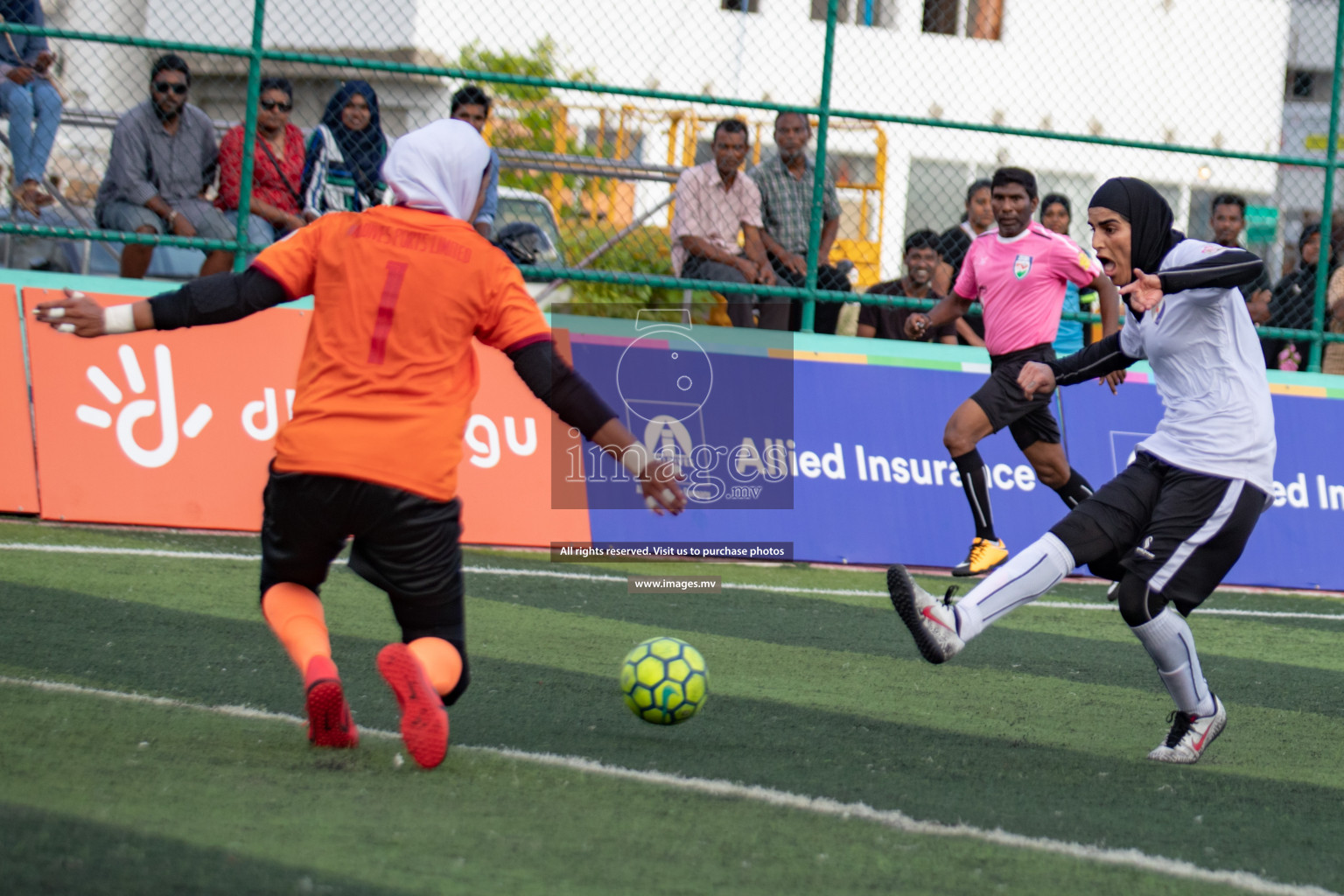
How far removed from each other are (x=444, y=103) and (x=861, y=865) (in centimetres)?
974

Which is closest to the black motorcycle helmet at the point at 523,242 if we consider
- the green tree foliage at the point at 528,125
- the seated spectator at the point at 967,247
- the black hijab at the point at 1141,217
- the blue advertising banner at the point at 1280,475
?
the green tree foliage at the point at 528,125

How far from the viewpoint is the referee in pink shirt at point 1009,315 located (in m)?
8.93

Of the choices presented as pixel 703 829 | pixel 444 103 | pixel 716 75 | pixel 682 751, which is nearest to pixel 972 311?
pixel 444 103

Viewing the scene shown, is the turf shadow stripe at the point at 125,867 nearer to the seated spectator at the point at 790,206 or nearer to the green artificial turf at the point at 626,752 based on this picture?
the green artificial turf at the point at 626,752

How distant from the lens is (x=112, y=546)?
26.9ft

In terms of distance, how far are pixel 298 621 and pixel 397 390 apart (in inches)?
29.1

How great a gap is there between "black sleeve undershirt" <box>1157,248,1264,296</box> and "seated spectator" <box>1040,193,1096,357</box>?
6105 mm

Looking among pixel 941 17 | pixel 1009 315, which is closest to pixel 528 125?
pixel 1009 315

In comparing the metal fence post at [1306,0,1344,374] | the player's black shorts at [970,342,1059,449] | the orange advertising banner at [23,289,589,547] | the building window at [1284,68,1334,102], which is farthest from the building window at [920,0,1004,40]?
the orange advertising banner at [23,289,589,547]

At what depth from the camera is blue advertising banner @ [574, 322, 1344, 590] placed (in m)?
9.80

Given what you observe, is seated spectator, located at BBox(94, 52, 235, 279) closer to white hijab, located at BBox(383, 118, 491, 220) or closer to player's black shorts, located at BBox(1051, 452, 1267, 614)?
white hijab, located at BBox(383, 118, 491, 220)

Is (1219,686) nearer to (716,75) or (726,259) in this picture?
(726,259)

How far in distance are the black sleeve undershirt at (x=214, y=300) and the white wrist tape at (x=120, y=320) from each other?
0.06 m

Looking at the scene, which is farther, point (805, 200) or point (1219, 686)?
point (805, 200)
